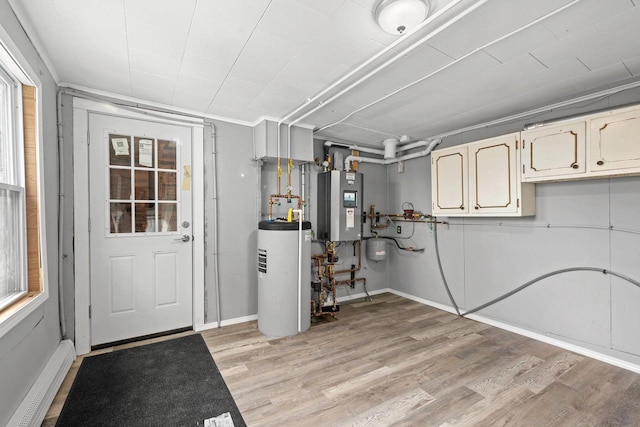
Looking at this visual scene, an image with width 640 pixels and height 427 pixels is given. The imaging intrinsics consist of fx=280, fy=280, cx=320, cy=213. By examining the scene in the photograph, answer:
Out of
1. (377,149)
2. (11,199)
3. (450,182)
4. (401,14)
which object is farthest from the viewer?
(377,149)

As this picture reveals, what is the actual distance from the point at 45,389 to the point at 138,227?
146 centimetres

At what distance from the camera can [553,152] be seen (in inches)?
104

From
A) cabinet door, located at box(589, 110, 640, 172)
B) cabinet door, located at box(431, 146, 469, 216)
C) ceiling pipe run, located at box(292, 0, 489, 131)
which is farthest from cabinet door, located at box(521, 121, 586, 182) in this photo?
ceiling pipe run, located at box(292, 0, 489, 131)

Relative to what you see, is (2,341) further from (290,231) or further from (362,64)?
(362,64)

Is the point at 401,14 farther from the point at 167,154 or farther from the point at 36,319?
the point at 36,319

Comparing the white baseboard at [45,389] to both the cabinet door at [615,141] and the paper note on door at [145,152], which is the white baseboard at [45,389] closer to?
the paper note on door at [145,152]

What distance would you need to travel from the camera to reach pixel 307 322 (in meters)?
3.19

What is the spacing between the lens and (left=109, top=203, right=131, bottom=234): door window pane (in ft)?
9.09

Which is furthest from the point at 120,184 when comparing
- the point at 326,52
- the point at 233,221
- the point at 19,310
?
the point at 326,52

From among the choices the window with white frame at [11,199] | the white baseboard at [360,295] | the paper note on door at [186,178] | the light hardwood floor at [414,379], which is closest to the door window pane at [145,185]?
the paper note on door at [186,178]

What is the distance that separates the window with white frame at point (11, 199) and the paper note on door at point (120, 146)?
95cm

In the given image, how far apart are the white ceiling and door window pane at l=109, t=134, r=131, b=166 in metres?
0.44

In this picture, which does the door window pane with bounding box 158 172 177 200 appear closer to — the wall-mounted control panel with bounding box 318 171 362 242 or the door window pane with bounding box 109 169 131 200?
the door window pane with bounding box 109 169 131 200

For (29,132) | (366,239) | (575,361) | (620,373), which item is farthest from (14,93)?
(620,373)
